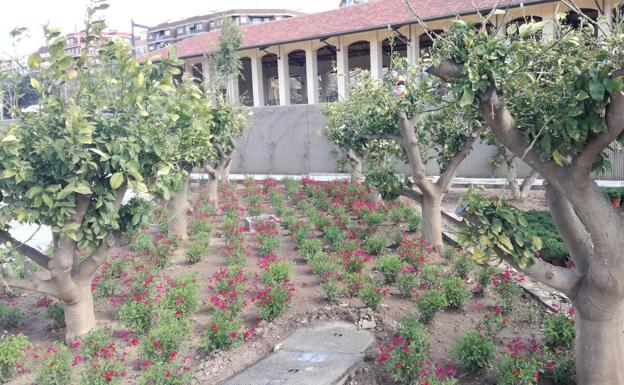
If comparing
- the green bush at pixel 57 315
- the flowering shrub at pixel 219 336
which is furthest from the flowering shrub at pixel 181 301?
the green bush at pixel 57 315

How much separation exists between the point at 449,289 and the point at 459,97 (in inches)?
119

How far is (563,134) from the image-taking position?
3584mm

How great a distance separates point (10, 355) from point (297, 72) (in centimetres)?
3245

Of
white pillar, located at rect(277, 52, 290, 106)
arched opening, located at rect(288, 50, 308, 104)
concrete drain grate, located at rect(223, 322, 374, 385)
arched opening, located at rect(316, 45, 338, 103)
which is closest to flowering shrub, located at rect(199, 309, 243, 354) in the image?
concrete drain grate, located at rect(223, 322, 374, 385)

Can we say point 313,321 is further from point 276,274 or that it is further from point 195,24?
point 195,24

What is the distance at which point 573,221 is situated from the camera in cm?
428

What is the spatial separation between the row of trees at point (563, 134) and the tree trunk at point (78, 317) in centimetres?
385

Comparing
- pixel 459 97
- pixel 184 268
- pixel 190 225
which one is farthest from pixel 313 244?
pixel 459 97

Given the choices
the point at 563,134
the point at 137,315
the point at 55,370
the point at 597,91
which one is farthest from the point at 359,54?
the point at 597,91

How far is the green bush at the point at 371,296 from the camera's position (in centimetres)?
591

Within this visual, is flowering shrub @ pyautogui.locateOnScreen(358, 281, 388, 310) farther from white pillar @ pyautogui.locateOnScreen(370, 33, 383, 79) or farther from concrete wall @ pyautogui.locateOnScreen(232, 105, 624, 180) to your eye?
white pillar @ pyautogui.locateOnScreen(370, 33, 383, 79)

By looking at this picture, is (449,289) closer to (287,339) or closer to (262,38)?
(287,339)

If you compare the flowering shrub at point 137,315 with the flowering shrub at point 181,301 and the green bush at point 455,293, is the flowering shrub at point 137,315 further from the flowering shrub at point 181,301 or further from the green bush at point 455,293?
the green bush at point 455,293

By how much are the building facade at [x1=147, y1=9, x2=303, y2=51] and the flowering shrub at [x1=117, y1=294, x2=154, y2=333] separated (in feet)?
215
